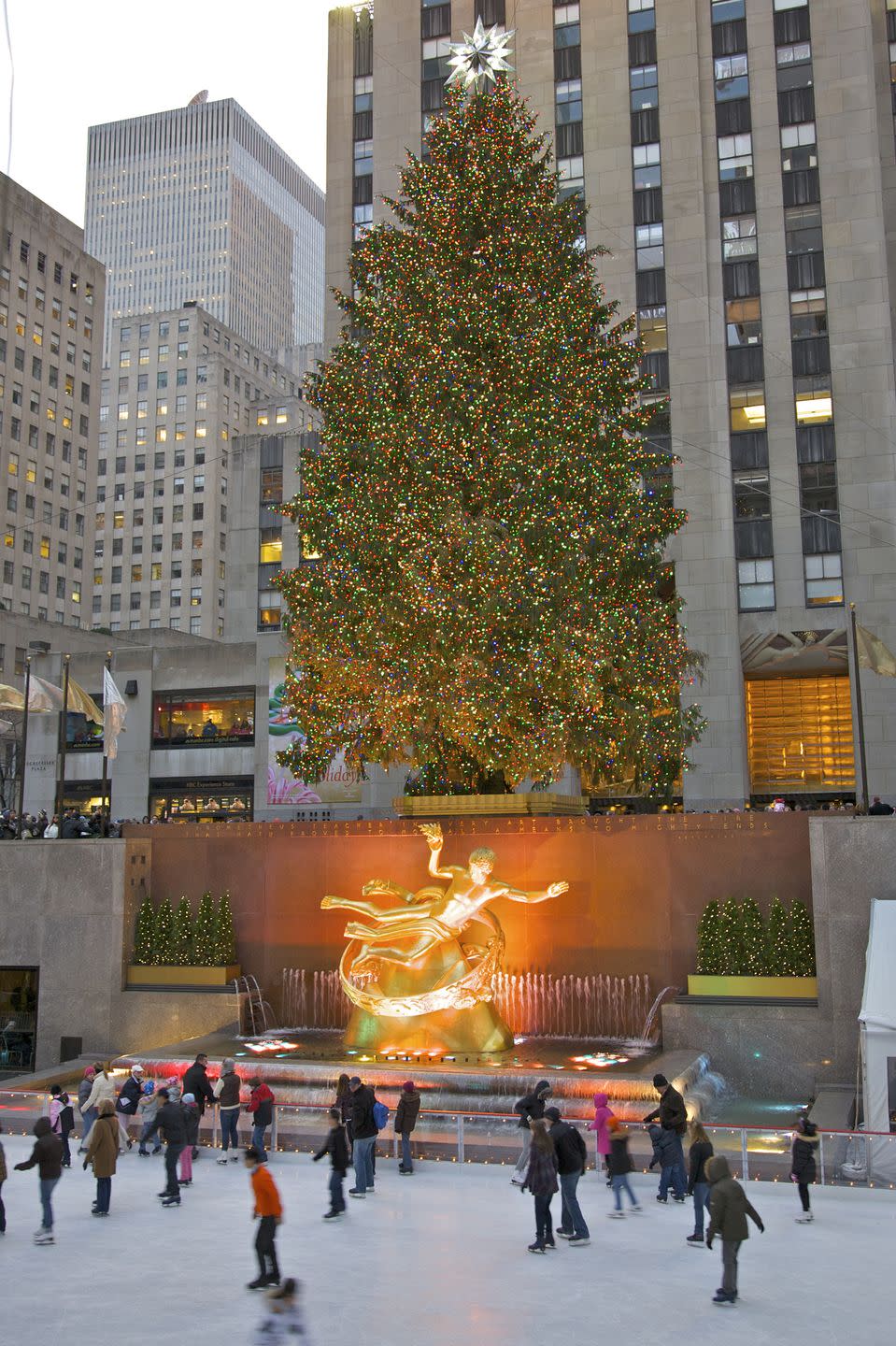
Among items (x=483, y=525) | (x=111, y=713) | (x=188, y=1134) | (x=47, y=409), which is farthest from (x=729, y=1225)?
(x=47, y=409)

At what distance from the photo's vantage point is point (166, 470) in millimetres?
122188

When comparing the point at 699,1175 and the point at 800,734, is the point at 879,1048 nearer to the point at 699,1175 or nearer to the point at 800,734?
the point at 699,1175

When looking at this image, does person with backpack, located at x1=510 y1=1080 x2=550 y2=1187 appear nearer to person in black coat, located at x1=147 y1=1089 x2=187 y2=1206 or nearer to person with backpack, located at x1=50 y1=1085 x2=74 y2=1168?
person in black coat, located at x1=147 y1=1089 x2=187 y2=1206

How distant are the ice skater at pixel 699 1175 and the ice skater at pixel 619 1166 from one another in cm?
70

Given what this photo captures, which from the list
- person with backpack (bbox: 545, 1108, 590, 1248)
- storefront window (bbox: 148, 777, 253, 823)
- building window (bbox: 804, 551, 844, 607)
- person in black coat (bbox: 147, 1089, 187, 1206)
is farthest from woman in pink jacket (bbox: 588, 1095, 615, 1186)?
storefront window (bbox: 148, 777, 253, 823)

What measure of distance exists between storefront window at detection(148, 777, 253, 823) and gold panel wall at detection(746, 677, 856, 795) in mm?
22646

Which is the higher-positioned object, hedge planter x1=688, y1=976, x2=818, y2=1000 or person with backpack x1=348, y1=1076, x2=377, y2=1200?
hedge planter x1=688, y1=976, x2=818, y2=1000

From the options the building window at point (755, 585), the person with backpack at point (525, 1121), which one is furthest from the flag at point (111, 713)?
the building window at point (755, 585)

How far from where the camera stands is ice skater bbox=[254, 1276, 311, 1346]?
29.1ft

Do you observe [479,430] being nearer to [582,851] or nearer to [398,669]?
[398,669]

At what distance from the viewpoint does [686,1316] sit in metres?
9.92

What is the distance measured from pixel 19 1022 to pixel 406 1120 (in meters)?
12.5

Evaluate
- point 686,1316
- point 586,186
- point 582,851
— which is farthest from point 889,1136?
point 586,186

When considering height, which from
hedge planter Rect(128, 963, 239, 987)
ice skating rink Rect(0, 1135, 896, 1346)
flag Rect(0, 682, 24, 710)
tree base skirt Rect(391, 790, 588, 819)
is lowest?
ice skating rink Rect(0, 1135, 896, 1346)
